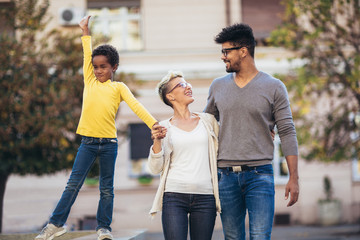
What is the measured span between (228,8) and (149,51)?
262cm

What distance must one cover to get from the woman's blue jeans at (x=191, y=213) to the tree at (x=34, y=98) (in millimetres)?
5636

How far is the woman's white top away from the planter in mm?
12324

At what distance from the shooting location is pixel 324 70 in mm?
12180

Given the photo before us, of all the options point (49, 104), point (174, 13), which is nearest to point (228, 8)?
point (174, 13)

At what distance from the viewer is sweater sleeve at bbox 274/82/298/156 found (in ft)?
13.6

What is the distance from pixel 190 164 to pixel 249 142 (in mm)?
467

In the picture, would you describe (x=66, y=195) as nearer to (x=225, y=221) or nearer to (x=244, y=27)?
(x=225, y=221)

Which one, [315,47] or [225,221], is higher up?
[315,47]

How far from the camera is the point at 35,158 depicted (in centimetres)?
984

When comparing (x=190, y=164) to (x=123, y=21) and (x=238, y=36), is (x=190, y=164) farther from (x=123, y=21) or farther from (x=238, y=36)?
(x=123, y=21)

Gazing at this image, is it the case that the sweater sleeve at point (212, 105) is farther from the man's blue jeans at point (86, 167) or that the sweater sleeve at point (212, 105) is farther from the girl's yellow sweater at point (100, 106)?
the man's blue jeans at point (86, 167)

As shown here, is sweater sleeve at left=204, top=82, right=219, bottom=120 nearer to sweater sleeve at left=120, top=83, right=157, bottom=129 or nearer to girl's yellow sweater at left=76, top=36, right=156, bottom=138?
sweater sleeve at left=120, top=83, right=157, bottom=129

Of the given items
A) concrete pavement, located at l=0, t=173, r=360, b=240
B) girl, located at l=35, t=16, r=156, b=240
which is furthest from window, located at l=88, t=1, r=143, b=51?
girl, located at l=35, t=16, r=156, b=240

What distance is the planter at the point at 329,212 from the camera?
15789 millimetres
